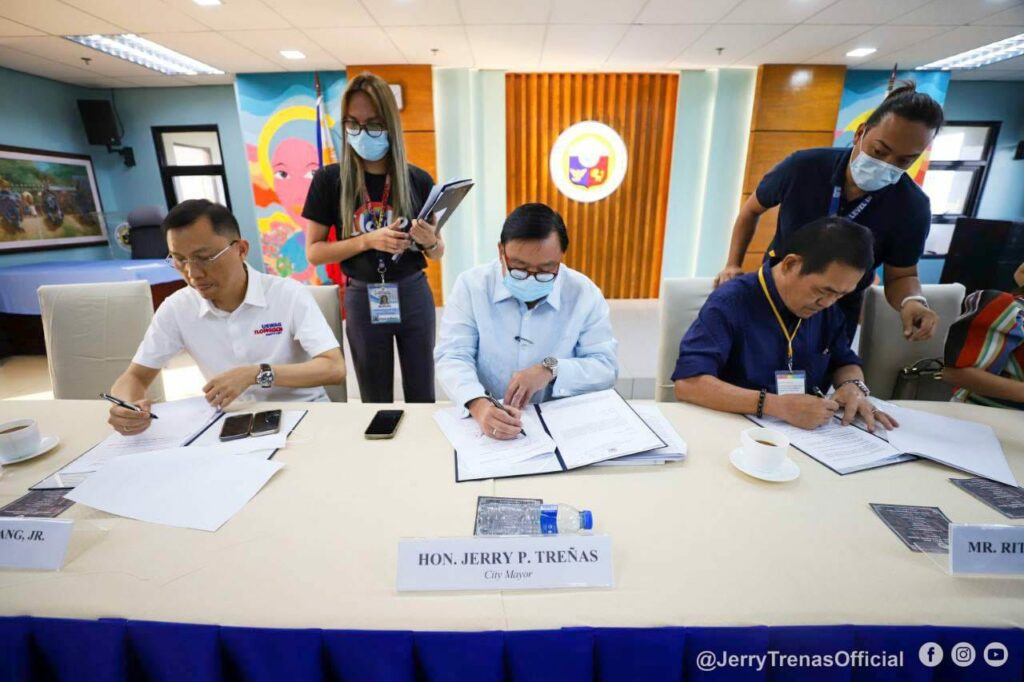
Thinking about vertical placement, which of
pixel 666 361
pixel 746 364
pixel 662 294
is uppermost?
pixel 662 294

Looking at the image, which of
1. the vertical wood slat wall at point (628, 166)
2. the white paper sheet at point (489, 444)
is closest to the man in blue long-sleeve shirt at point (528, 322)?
the white paper sheet at point (489, 444)

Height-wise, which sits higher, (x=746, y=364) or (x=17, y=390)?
(x=746, y=364)

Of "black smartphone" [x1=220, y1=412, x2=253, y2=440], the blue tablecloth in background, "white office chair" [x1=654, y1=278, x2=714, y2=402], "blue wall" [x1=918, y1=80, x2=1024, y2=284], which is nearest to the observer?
"black smartphone" [x1=220, y1=412, x2=253, y2=440]

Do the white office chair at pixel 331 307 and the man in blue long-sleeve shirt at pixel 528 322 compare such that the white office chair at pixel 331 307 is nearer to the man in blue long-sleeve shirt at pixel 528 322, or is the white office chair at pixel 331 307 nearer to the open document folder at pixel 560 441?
the man in blue long-sleeve shirt at pixel 528 322

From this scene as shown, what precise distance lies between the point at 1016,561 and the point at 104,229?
733cm

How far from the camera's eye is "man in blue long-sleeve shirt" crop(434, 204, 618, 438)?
4.08 ft

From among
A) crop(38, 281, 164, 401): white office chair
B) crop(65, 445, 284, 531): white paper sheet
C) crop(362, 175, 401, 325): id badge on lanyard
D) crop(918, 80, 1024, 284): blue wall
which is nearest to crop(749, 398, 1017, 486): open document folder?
crop(65, 445, 284, 531): white paper sheet

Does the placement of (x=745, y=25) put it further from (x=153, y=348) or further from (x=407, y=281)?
(x=153, y=348)

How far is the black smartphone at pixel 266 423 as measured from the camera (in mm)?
1088

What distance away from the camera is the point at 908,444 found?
102 centimetres

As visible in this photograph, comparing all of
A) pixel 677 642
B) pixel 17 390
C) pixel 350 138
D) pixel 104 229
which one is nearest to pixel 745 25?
pixel 350 138

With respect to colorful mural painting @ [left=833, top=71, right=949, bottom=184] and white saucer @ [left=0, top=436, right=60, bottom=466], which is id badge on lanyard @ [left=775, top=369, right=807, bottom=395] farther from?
colorful mural painting @ [left=833, top=71, right=949, bottom=184]

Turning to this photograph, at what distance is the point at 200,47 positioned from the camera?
3855 mm

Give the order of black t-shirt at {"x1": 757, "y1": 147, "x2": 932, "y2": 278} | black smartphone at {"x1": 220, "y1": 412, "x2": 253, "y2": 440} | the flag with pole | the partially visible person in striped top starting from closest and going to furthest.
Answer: black smartphone at {"x1": 220, "y1": 412, "x2": 253, "y2": 440} → the partially visible person in striped top → black t-shirt at {"x1": 757, "y1": 147, "x2": 932, "y2": 278} → the flag with pole
